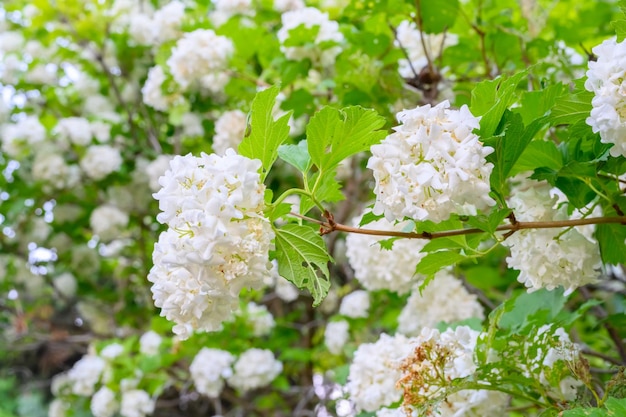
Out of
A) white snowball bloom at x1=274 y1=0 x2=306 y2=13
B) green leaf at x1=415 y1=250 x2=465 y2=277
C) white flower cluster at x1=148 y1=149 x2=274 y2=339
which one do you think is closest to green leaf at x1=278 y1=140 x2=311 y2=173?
white flower cluster at x1=148 y1=149 x2=274 y2=339

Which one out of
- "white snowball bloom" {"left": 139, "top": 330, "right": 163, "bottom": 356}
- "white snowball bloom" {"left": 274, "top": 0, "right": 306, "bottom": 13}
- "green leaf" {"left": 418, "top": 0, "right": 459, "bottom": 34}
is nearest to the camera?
"green leaf" {"left": 418, "top": 0, "right": 459, "bottom": 34}

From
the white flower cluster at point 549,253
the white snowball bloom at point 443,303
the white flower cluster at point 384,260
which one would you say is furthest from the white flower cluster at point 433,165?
the white snowball bloom at point 443,303

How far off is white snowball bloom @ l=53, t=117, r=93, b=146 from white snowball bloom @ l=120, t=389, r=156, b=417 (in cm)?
122

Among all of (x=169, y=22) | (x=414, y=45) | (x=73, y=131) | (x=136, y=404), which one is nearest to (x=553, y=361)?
(x=414, y=45)

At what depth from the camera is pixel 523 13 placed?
1.71 m

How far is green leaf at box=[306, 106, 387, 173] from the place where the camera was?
80 centimetres

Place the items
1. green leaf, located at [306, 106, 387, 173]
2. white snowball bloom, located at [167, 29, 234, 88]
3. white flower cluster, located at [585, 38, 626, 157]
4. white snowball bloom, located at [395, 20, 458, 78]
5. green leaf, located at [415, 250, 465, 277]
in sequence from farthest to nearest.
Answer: white snowball bloom, located at [167, 29, 234, 88], white snowball bloom, located at [395, 20, 458, 78], green leaf, located at [415, 250, 465, 277], green leaf, located at [306, 106, 387, 173], white flower cluster, located at [585, 38, 626, 157]

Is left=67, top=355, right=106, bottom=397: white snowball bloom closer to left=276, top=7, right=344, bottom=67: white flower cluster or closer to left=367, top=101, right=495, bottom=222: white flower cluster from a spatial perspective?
left=276, top=7, right=344, bottom=67: white flower cluster

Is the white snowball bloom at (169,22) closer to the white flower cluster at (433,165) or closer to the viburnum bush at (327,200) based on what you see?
the viburnum bush at (327,200)

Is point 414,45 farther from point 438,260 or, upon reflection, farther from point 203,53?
point 438,260

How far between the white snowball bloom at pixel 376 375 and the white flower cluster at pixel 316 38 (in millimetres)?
907

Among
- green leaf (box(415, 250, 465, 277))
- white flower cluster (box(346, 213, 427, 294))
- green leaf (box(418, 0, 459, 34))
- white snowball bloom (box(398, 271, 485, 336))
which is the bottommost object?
white snowball bloom (box(398, 271, 485, 336))

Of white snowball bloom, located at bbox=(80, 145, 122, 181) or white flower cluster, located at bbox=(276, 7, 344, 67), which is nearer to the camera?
white flower cluster, located at bbox=(276, 7, 344, 67)

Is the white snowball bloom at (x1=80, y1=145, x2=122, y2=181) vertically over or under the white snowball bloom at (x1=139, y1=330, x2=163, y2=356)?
over
